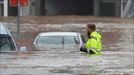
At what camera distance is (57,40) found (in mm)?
20094

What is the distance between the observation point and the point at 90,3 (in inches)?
3091

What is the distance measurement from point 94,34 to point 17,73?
15.2ft

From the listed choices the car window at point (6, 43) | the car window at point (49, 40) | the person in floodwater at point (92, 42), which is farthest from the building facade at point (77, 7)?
the car window at point (6, 43)

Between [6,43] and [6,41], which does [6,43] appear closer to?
[6,43]

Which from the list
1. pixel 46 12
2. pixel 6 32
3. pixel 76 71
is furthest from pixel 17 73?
pixel 46 12

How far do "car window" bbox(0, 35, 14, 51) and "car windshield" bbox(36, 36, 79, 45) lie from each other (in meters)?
5.11

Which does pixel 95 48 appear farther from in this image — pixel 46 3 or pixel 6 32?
pixel 46 3

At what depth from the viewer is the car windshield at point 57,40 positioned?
1988 centimetres

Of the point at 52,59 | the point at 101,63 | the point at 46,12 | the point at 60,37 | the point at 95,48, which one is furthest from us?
the point at 46,12

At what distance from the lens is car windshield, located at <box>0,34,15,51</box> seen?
46.8 feet

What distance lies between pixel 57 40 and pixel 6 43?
5712 mm

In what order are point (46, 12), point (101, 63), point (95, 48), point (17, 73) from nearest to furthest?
1. point (17, 73)
2. point (101, 63)
3. point (95, 48)
4. point (46, 12)

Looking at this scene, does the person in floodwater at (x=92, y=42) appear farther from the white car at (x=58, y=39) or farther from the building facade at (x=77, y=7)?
the building facade at (x=77, y=7)

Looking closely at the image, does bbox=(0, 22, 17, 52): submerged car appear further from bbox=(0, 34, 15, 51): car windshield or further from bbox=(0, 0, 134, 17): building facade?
bbox=(0, 0, 134, 17): building facade
